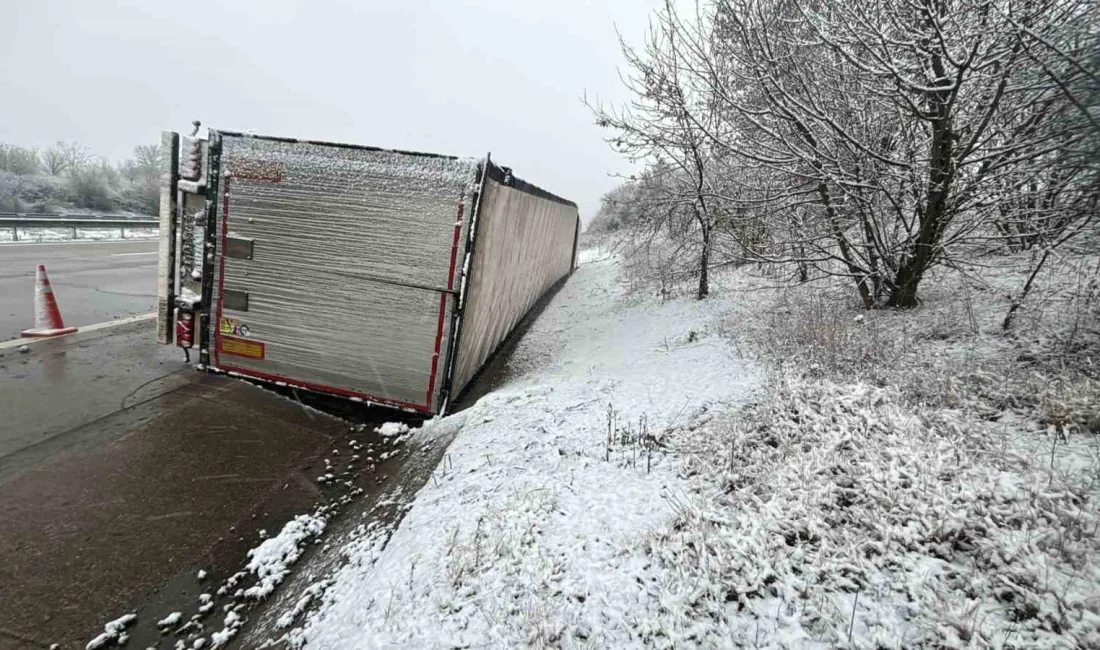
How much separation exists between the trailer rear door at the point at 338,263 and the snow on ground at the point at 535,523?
91 cm

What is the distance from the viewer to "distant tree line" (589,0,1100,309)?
3.74 meters

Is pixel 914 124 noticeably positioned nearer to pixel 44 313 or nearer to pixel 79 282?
pixel 44 313

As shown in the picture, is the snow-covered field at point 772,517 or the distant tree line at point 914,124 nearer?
the snow-covered field at point 772,517

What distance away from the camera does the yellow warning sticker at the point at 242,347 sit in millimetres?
4828

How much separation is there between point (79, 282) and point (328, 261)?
919cm

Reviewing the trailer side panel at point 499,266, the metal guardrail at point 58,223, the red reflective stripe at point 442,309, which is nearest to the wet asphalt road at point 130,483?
the red reflective stripe at point 442,309

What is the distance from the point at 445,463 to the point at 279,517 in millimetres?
1176

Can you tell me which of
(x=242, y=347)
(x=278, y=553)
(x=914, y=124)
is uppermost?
(x=914, y=124)

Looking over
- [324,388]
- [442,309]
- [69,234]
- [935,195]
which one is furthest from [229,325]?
[69,234]

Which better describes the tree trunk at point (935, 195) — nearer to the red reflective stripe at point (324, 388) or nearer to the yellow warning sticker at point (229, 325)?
the red reflective stripe at point (324, 388)

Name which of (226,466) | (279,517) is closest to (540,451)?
(279,517)

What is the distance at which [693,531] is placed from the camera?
2.66 metres

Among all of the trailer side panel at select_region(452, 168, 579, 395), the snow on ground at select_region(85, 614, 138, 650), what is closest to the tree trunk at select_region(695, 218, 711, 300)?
the trailer side panel at select_region(452, 168, 579, 395)

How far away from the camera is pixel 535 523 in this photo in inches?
115
